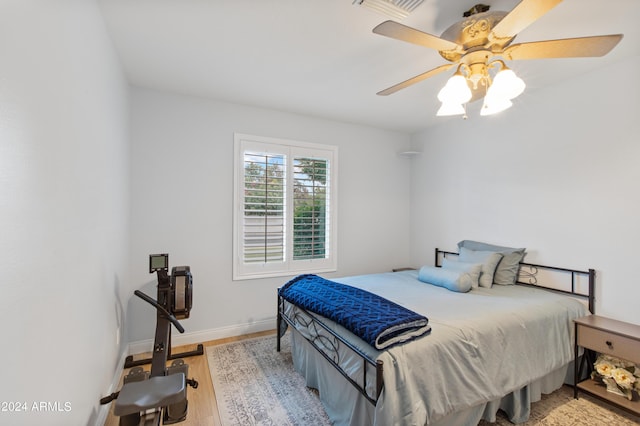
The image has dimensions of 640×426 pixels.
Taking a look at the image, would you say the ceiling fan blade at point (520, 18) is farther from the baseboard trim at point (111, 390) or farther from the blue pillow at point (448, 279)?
the baseboard trim at point (111, 390)

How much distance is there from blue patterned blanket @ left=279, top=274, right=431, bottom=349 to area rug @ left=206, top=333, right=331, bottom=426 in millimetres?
679

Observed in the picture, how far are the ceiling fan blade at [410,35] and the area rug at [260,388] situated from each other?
2410 millimetres

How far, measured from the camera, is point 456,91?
173cm

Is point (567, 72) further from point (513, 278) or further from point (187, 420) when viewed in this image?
point (187, 420)

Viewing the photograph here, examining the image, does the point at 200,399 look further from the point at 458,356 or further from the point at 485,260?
the point at 485,260

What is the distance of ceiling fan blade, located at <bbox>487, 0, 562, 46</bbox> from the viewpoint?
124 centimetres

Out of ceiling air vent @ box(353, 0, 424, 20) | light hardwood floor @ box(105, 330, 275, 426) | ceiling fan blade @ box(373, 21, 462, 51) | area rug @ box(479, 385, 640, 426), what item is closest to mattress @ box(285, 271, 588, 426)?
area rug @ box(479, 385, 640, 426)

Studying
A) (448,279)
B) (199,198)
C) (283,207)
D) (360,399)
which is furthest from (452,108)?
(199,198)

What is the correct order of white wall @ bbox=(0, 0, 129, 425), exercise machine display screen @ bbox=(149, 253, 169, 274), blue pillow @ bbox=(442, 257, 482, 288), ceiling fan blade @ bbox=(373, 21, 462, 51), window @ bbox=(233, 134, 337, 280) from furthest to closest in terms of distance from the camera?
window @ bbox=(233, 134, 337, 280) < blue pillow @ bbox=(442, 257, 482, 288) < exercise machine display screen @ bbox=(149, 253, 169, 274) < ceiling fan blade @ bbox=(373, 21, 462, 51) < white wall @ bbox=(0, 0, 129, 425)

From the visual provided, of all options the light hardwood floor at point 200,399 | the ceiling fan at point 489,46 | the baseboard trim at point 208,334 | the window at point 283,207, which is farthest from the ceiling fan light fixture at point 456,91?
the baseboard trim at point 208,334

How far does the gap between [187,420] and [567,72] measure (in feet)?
13.7

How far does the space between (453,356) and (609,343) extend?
1.37 meters

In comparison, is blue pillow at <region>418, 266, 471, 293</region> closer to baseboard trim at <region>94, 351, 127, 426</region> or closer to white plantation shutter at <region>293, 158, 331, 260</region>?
white plantation shutter at <region>293, 158, 331, 260</region>

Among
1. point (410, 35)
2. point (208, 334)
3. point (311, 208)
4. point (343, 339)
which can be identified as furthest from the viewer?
point (311, 208)
